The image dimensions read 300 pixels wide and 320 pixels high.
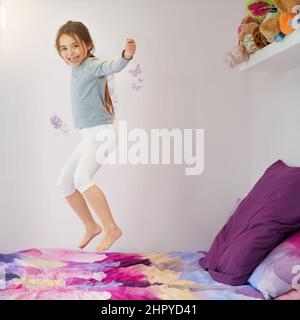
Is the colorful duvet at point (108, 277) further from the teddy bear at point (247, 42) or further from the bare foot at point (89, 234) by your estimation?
the teddy bear at point (247, 42)

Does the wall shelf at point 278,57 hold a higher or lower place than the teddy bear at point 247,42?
lower

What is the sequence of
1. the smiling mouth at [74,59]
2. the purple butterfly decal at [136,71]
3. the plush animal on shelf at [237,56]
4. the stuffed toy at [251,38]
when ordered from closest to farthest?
the stuffed toy at [251,38]
the plush animal on shelf at [237,56]
the smiling mouth at [74,59]
the purple butterfly decal at [136,71]

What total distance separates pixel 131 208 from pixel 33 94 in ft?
2.39

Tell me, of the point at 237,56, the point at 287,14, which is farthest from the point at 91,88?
the point at 287,14

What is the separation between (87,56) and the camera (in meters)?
2.27

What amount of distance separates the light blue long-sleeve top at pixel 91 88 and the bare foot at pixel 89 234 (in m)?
0.49

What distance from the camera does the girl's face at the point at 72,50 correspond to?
2273mm

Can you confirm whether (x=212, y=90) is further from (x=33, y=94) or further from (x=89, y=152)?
(x=33, y=94)

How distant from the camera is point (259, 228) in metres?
1.84

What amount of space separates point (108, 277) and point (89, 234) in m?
0.40

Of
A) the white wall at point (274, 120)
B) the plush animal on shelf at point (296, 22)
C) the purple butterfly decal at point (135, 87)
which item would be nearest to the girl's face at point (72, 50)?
the purple butterfly decal at point (135, 87)

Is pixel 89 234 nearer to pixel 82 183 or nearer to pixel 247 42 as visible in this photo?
pixel 82 183

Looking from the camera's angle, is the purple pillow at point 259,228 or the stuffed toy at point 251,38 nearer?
the purple pillow at point 259,228

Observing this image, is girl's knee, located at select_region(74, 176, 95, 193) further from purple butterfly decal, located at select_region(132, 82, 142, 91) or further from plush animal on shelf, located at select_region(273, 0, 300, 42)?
plush animal on shelf, located at select_region(273, 0, 300, 42)
